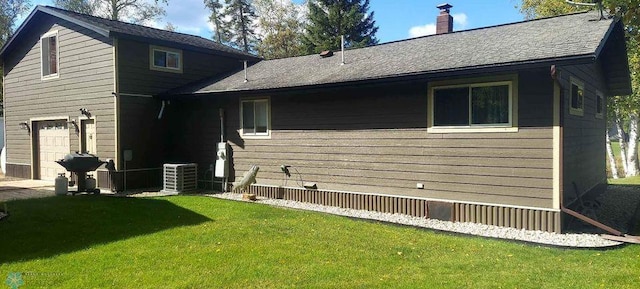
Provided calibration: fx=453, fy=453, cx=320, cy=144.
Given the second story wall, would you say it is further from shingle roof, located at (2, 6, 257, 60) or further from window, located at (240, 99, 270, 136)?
window, located at (240, 99, 270, 136)

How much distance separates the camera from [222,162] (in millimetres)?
11430

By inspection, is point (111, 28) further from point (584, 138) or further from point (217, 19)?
point (217, 19)

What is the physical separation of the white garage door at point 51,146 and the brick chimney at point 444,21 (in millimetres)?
11053

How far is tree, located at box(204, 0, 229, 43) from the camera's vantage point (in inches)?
1471

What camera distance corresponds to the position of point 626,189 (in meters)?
12.8

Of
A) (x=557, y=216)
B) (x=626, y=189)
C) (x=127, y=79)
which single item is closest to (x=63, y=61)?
(x=127, y=79)

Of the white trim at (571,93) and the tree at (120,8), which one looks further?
the tree at (120,8)

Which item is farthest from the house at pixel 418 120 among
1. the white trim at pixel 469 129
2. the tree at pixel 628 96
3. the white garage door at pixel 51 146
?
the tree at pixel 628 96

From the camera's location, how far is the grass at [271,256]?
4.71 m

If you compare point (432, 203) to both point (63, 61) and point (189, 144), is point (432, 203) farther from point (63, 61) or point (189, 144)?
point (63, 61)

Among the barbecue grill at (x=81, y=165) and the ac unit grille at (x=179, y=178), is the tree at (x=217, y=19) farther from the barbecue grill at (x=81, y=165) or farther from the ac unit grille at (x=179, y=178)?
the barbecue grill at (x=81, y=165)

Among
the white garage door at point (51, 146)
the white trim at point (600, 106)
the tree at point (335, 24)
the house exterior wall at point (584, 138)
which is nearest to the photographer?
the house exterior wall at point (584, 138)

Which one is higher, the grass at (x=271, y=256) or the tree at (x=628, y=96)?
the tree at (x=628, y=96)

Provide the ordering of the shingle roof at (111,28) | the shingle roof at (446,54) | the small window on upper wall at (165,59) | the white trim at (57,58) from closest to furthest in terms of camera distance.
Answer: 1. the shingle roof at (446,54)
2. the shingle roof at (111,28)
3. the small window on upper wall at (165,59)
4. the white trim at (57,58)
